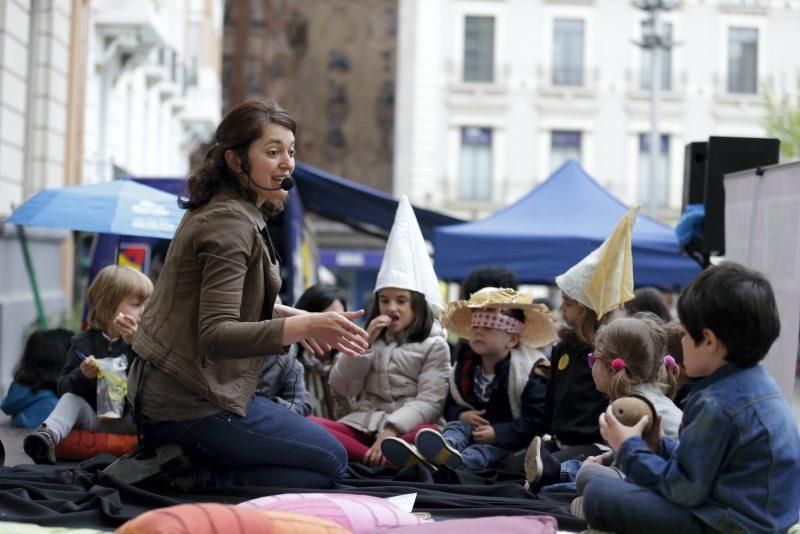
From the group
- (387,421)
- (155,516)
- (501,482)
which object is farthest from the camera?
(387,421)

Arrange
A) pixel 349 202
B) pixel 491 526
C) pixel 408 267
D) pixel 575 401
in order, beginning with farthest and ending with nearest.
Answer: pixel 349 202 → pixel 408 267 → pixel 575 401 → pixel 491 526

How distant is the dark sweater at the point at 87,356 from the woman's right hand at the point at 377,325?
1.37 metres

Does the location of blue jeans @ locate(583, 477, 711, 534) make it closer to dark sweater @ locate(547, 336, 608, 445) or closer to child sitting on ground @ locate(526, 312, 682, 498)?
child sitting on ground @ locate(526, 312, 682, 498)

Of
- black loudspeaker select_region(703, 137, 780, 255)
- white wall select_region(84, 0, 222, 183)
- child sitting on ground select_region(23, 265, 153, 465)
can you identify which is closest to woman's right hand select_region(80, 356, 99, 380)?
child sitting on ground select_region(23, 265, 153, 465)

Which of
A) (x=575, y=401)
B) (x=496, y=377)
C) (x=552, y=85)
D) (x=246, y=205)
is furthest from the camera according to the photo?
(x=552, y=85)

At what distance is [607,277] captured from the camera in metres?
6.68

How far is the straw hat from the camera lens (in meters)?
7.25

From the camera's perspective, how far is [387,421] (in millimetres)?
7043

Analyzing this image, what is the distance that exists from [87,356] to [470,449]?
7.42 feet

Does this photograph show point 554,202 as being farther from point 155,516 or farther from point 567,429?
point 155,516

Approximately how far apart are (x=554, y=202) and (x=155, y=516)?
953 cm

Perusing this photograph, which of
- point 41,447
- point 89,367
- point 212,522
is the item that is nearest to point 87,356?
point 89,367

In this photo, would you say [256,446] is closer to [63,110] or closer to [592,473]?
[592,473]

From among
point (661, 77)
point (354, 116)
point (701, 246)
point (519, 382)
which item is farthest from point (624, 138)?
point (519, 382)
